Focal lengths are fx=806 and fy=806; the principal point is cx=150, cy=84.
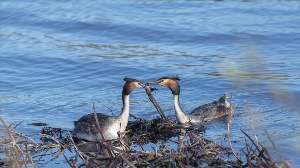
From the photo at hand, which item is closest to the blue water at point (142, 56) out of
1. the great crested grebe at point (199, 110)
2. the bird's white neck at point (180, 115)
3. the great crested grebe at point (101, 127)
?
the great crested grebe at point (199, 110)

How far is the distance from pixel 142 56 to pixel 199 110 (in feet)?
14.5

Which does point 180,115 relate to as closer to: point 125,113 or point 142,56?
point 125,113

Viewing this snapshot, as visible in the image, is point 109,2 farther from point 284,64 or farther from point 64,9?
point 284,64

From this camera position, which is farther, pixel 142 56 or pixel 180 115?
pixel 142 56

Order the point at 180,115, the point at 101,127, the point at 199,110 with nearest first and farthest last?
the point at 101,127 → the point at 180,115 → the point at 199,110

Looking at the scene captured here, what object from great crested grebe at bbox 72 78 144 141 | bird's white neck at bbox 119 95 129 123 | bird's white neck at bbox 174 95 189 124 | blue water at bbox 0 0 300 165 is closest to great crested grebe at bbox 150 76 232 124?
bird's white neck at bbox 174 95 189 124

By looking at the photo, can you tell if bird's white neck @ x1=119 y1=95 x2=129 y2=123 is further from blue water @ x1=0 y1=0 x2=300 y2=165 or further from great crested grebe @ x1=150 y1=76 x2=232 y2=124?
blue water @ x1=0 y1=0 x2=300 y2=165

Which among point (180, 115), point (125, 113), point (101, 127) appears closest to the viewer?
point (101, 127)

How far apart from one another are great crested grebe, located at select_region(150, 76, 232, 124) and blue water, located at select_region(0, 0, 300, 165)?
0.24 meters

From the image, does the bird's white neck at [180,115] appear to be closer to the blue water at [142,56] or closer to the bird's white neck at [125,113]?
the blue water at [142,56]

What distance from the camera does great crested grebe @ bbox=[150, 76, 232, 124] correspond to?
11.2 m

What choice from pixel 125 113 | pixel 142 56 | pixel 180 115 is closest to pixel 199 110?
pixel 180 115

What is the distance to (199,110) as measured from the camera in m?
11.4

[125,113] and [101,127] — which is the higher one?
[125,113]
